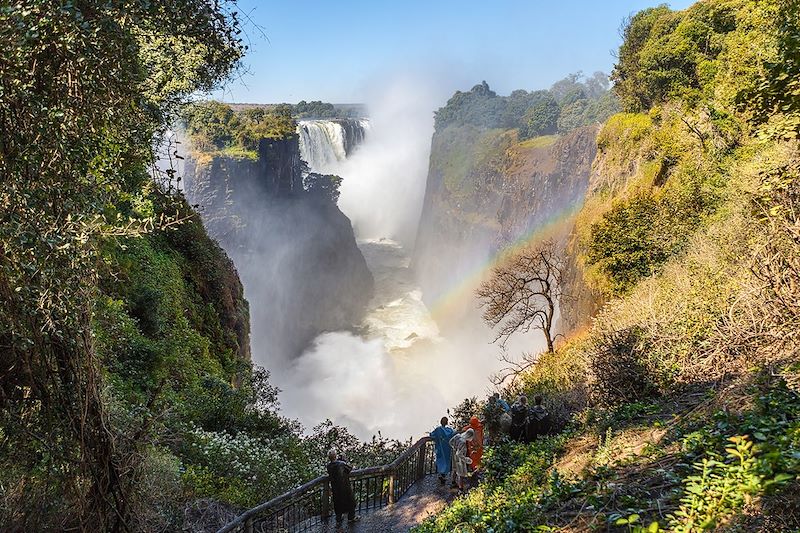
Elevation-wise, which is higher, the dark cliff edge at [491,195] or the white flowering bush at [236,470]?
the dark cliff edge at [491,195]

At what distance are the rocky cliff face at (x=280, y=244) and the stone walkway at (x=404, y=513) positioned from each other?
3073 cm

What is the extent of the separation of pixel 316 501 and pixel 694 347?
700cm

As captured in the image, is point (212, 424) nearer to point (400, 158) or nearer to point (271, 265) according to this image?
point (271, 265)

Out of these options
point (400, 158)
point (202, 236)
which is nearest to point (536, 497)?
point (202, 236)

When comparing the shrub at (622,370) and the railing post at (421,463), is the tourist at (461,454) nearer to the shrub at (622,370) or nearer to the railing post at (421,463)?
the railing post at (421,463)

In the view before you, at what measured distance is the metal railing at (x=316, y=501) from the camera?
600cm

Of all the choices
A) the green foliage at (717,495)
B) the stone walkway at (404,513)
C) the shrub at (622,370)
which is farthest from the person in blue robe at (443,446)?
the green foliage at (717,495)

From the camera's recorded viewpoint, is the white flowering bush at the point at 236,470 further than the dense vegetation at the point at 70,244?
Yes

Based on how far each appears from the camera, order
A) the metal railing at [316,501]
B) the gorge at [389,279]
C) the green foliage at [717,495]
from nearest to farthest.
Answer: the green foliage at [717,495] → the metal railing at [316,501] → the gorge at [389,279]

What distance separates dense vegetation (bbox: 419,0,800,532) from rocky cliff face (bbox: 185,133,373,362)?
99.6 ft

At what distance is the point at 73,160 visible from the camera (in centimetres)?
395

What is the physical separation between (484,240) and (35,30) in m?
56.0

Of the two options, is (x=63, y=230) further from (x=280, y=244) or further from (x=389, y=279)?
(x=389, y=279)

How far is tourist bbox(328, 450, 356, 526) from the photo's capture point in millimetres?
7047
